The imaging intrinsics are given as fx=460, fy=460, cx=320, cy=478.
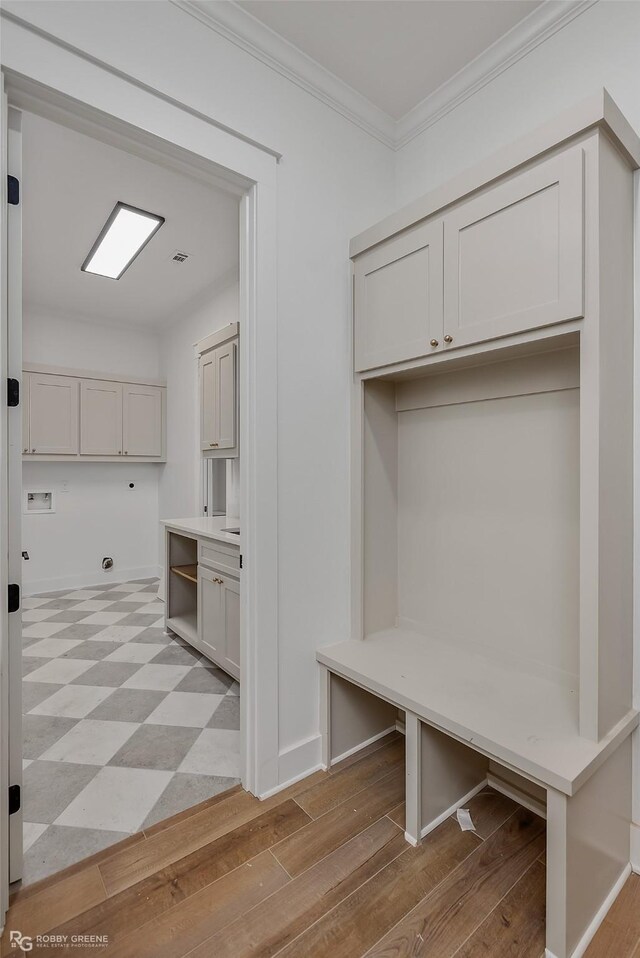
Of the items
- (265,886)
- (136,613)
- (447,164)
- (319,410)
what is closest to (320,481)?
(319,410)

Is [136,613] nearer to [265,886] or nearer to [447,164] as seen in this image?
[265,886]

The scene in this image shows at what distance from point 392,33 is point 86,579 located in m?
5.14

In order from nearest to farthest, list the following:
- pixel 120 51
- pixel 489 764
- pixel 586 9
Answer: pixel 120 51 < pixel 586 9 < pixel 489 764

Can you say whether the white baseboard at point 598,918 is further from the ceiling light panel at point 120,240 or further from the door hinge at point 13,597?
the ceiling light panel at point 120,240

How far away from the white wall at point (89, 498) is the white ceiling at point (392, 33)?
395cm

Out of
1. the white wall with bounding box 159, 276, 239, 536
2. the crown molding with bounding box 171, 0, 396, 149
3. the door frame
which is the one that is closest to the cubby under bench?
the door frame

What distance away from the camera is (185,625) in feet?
11.0

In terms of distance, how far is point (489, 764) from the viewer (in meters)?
1.83

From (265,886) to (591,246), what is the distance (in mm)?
2095

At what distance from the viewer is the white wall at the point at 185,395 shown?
162 inches

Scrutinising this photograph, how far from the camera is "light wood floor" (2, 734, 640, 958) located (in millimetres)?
1223

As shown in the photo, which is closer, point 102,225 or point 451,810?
point 451,810

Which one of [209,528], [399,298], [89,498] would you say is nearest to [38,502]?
[89,498]

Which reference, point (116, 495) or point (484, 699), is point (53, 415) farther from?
point (484, 699)
